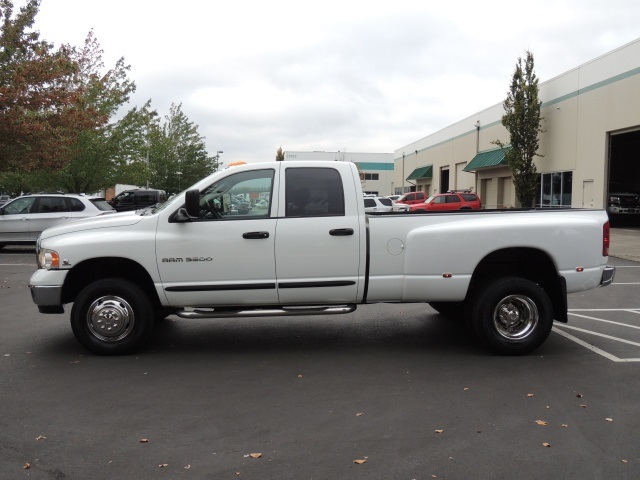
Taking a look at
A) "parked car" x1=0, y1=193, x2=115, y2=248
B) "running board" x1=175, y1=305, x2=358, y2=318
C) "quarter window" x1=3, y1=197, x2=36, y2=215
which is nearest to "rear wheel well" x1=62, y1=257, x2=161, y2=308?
"running board" x1=175, y1=305, x2=358, y2=318

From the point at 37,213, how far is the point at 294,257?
45.2 ft

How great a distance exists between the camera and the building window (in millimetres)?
28594

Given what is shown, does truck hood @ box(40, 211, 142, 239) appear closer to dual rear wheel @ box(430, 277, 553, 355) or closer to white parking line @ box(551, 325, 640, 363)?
dual rear wheel @ box(430, 277, 553, 355)

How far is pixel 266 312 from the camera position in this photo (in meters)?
6.20

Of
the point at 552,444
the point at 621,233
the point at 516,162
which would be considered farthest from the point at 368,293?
the point at 516,162

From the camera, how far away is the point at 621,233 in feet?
79.6

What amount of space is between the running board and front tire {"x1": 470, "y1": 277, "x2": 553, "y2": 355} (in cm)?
139

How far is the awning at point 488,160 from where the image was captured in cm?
3449

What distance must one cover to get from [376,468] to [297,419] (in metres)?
0.98

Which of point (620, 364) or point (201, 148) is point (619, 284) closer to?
point (620, 364)

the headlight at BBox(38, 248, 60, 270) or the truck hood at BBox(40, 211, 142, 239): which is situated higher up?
the truck hood at BBox(40, 211, 142, 239)

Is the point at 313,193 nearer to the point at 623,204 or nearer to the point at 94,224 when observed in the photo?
the point at 94,224

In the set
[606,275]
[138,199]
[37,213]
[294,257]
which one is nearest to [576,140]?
[138,199]

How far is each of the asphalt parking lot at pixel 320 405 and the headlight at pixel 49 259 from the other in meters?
0.99
